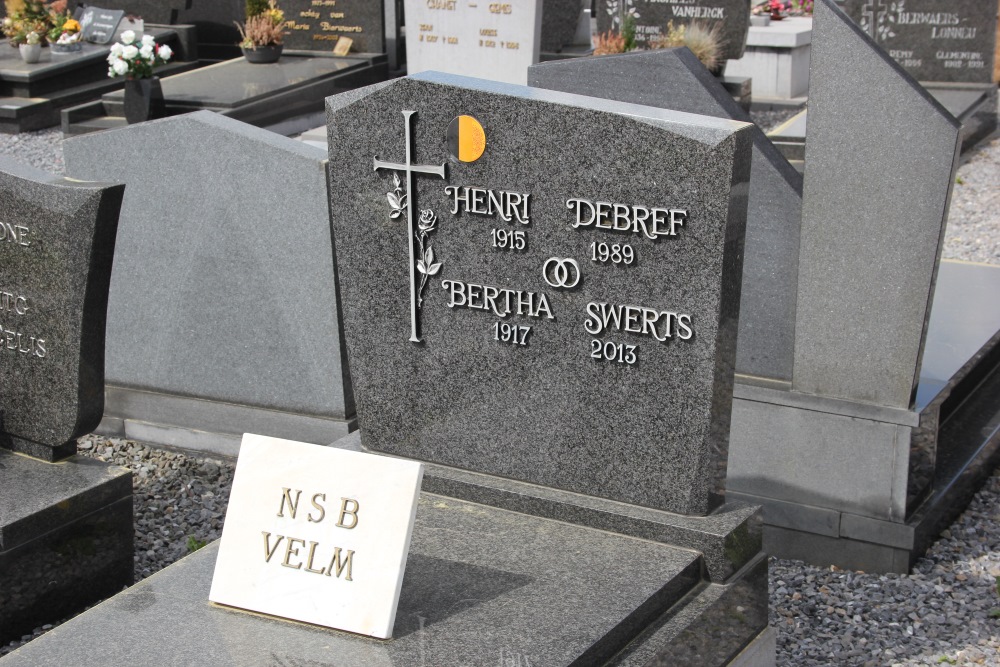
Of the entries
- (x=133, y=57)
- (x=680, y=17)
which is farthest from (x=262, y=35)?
(x=680, y=17)

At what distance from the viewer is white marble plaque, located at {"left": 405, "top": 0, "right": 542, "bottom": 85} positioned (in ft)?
28.8

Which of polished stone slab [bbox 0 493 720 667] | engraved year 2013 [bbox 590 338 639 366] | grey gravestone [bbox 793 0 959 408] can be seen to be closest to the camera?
polished stone slab [bbox 0 493 720 667]

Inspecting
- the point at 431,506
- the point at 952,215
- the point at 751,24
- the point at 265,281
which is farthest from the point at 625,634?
the point at 751,24

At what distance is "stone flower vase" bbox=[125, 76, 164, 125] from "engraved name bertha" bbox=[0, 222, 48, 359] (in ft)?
20.9

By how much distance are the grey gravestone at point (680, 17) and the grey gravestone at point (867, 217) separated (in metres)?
7.23

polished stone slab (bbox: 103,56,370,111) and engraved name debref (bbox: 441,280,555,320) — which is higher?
engraved name debref (bbox: 441,280,555,320)

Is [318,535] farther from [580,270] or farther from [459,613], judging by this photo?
[580,270]

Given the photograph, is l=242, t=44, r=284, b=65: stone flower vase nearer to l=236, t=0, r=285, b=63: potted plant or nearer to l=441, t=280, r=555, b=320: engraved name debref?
l=236, t=0, r=285, b=63: potted plant

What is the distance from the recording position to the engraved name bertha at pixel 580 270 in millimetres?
3219

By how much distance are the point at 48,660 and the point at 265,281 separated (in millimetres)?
2220

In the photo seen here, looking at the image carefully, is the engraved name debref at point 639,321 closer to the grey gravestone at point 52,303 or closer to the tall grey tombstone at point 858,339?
the tall grey tombstone at point 858,339

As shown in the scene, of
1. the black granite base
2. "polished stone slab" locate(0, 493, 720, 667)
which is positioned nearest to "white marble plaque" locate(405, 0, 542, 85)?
the black granite base

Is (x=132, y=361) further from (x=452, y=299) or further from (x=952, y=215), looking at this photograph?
(x=952, y=215)

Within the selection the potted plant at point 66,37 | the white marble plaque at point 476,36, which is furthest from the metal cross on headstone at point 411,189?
the potted plant at point 66,37
